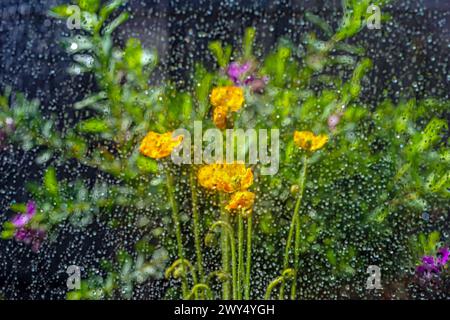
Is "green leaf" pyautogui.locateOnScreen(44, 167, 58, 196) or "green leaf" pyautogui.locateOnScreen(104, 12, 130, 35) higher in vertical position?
"green leaf" pyautogui.locateOnScreen(104, 12, 130, 35)

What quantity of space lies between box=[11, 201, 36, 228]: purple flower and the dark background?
91 mm

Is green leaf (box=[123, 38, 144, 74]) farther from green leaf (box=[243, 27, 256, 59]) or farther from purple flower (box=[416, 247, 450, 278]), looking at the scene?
purple flower (box=[416, 247, 450, 278])

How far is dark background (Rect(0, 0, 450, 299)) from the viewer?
1.80m

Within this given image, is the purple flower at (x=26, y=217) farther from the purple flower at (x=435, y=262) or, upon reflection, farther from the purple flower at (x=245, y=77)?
the purple flower at (x=435, y=262)

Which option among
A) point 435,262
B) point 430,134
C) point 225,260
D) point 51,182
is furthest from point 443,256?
point 51,182

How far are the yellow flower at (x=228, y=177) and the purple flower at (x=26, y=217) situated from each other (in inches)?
20.0

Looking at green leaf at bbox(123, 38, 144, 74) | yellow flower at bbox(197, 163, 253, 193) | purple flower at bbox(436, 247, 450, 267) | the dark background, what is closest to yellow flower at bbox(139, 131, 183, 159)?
yellow flower at bbox(197, 163, 253, 193)

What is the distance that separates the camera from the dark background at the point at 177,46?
180 centimetres

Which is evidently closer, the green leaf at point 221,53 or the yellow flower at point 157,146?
the yellow flower at point 157,146

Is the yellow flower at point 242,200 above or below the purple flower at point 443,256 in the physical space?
above

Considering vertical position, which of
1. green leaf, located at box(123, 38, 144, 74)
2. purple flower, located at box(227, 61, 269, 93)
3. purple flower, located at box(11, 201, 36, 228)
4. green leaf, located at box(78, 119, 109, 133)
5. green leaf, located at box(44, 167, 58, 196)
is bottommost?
purple flower, located at box(11, 201, 36, 228)

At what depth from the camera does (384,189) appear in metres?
1.67

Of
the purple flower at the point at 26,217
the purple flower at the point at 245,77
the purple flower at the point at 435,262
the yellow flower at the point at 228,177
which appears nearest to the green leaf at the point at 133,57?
the purple flower at the point at 245,77
